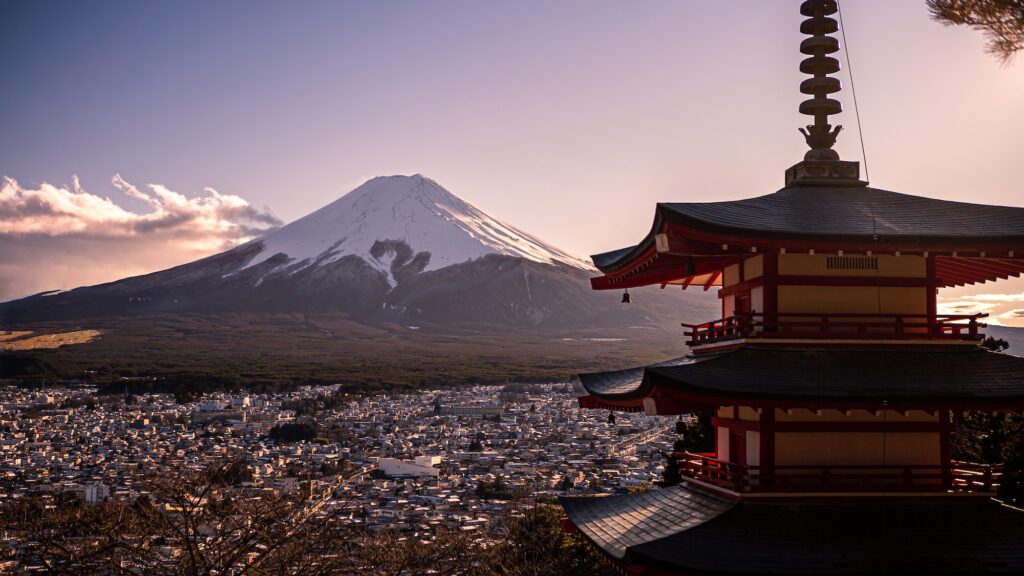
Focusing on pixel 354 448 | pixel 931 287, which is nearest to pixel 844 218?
pixel 931 287

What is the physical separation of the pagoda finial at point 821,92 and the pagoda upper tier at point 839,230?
0.14 m

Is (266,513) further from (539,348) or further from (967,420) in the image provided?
(539,348)

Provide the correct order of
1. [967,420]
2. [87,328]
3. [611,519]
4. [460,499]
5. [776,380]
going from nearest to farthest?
[776,380] → [611,519] → [967,420] → [460,499] → [87,328]

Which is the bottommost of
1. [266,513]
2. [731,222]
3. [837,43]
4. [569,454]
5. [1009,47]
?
[569,454]

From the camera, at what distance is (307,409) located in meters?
80.2


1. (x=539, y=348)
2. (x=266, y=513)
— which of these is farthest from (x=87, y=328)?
(x=266, y=513)

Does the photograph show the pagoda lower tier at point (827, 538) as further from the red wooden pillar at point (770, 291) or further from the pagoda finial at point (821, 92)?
the pagoda finial at point (821, 92)

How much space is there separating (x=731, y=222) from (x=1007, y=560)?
475 centimetres

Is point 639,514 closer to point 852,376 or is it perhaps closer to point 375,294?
point 852,376

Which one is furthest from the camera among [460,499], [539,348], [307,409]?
[539,348]

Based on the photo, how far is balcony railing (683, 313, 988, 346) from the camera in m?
12.4

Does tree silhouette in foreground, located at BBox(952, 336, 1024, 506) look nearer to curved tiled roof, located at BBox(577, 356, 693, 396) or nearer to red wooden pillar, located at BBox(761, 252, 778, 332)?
curved tiled roof, located at BBox(577, 356, 693, 396)

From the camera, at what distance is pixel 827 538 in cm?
1141

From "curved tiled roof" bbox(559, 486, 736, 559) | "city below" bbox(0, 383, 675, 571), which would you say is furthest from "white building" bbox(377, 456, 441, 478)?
"curved tiled roof" bbox(559, 486, 736, 559)
